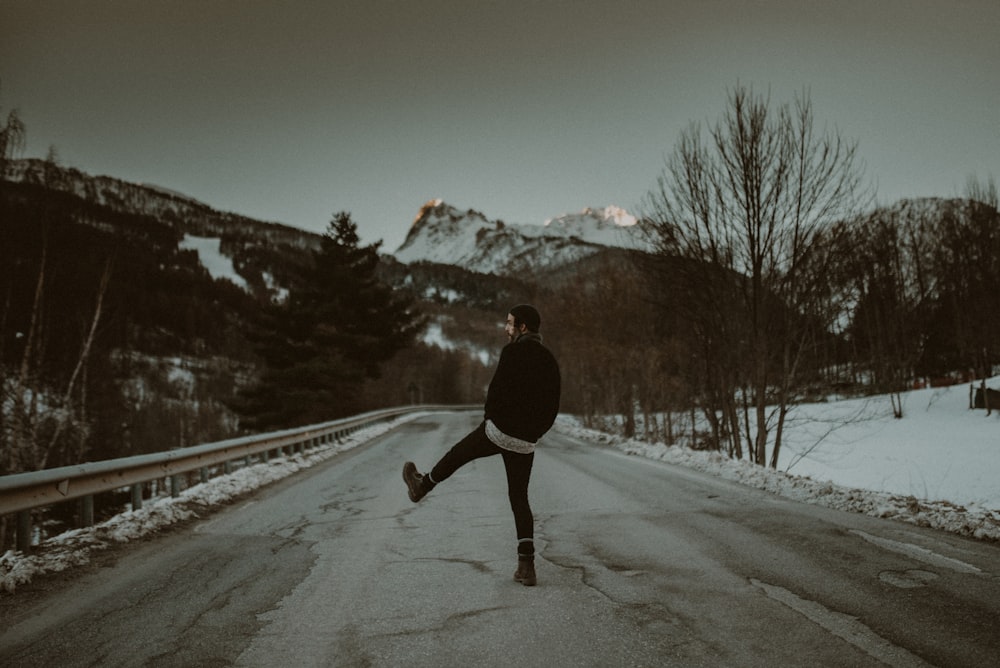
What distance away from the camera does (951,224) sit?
3231cm

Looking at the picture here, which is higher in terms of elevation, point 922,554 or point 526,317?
point 526,317

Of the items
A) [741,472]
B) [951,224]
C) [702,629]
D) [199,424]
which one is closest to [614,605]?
[702,629]

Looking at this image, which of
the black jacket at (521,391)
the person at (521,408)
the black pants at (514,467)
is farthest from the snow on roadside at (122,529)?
the black jacket at (521,391)

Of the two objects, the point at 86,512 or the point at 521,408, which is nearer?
the point at 521,408

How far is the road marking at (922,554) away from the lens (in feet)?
12.9

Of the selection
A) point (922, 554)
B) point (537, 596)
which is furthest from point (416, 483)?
point (922, 554)

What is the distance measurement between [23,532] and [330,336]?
72.3 ft

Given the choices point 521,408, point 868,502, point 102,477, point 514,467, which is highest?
point 521,408

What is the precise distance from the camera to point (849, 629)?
2939mm

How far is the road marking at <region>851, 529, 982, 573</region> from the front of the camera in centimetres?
394

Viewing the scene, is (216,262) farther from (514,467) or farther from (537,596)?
(537,596)

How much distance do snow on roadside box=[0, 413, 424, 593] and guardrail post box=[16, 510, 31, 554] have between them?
10cm

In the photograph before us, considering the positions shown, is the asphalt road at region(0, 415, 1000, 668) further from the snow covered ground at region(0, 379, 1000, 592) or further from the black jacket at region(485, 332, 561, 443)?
the black jacket at region(485, 332, 561, 443)

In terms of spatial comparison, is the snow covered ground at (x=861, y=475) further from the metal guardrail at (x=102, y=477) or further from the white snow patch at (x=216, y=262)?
the white snow patch at (x=216, y=262)
